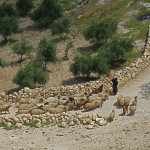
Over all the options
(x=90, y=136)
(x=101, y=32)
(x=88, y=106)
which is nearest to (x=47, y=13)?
(x=101, y=32)

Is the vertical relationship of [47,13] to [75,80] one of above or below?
above

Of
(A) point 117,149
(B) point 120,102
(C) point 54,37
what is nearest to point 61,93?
(B) point 120,102

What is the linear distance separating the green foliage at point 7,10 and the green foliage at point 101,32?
18.9 meters

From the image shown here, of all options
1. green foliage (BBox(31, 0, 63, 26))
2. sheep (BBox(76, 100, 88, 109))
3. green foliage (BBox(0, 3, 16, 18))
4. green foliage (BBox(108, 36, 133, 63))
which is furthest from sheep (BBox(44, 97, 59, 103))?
green foliage (BBox(0, 3, 16, 18))

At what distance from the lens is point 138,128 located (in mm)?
25062

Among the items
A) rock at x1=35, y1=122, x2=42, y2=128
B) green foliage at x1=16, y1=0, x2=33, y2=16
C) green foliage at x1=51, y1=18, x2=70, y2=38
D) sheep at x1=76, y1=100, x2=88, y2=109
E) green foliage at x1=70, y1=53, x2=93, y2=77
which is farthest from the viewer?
green foliage at x1=16, y1=0, x2=33, y2=16

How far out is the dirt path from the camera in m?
23.2

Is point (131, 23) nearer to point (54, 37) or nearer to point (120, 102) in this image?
point (54, 37)

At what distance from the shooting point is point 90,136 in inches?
963

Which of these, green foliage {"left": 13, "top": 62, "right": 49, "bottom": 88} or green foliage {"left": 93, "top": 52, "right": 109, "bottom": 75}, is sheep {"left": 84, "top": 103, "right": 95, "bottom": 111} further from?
green foliage {"left": 13, "top": 62, "right": 49, "bottom": 88}

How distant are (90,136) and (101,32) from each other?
74.1 feet

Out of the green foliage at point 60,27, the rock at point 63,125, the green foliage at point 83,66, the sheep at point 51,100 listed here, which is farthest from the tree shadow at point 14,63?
the rock at point 63,125

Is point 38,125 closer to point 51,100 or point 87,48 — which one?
point 51,100

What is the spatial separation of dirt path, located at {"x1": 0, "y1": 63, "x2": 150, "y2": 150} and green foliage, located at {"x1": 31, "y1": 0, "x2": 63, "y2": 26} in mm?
30130
